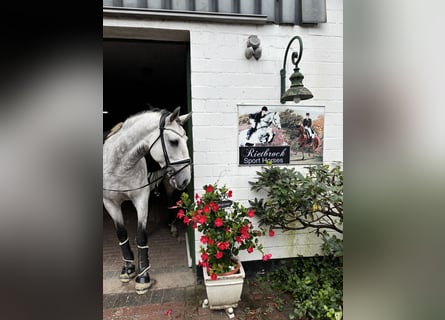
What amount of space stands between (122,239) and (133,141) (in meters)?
1.05

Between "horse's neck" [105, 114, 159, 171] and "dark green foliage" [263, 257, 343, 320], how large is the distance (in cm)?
186

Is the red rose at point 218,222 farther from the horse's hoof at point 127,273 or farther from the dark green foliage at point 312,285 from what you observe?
the horse's hoof at point 127,273

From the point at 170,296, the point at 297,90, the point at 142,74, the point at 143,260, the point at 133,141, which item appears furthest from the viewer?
the point at 142,74

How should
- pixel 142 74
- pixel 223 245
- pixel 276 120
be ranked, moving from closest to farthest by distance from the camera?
pixel 223 245 < pixel 276 120 < pixel 142 74

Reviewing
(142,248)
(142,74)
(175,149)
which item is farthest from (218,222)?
(142,74)

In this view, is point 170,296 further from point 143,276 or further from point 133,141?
point 133,141

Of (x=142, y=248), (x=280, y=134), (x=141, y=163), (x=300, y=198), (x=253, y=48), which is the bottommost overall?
(x=142, y=248)

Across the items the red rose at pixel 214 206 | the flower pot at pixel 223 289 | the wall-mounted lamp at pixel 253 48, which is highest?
the wall-mounted lamp at pixel 253 48

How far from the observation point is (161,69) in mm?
3750

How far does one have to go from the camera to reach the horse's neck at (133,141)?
218 centimetres

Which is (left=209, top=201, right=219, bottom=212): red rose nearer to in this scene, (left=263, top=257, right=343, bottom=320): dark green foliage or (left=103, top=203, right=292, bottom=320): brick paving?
(left=103, top=203, right=292, bottom=320): brick paving

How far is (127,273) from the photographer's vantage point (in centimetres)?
254

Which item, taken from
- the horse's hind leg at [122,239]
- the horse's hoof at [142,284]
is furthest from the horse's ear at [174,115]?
the horse's hoof at [142,284]

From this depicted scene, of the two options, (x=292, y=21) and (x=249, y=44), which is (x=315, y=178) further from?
(x=292, y=21)
